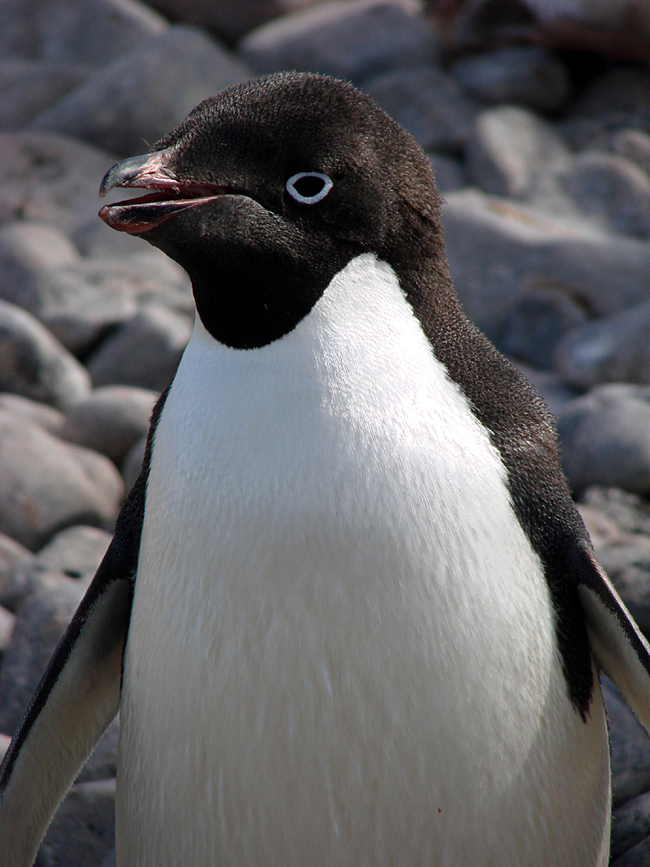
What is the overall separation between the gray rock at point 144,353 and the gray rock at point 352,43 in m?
3.44

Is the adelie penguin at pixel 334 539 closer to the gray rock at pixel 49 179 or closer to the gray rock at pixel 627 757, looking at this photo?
the gray rock at pixel 627 757

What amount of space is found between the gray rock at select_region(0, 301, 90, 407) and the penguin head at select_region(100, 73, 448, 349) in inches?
92.6

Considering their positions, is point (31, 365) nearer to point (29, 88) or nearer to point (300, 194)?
point (300, 194)

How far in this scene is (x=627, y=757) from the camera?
1458mm

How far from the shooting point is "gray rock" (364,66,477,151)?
18.5 ft

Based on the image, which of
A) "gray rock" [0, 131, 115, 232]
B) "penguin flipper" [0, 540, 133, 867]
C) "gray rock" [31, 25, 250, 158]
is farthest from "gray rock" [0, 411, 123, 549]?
"gray rock" [31, 25, 250, 158]

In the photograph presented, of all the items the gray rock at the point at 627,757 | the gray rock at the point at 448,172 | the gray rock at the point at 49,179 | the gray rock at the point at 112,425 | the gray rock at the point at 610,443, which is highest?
the gray rock at the point at 627,757

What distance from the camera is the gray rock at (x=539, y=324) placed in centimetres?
391

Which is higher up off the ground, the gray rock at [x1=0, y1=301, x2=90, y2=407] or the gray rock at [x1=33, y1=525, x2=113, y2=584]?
the gray rock at [x1=33, y1=525, x2=113, y2=584]

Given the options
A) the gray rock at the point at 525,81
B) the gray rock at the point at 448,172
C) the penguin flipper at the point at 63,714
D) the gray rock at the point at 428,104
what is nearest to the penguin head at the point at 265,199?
the penguin flipper at the point at 63,714

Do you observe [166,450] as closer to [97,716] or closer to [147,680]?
[147,680]

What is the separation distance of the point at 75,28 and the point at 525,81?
3443mm

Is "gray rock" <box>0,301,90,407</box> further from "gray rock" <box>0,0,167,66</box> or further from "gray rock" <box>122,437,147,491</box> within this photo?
"gray rock" <box>0,0,167,66</box>

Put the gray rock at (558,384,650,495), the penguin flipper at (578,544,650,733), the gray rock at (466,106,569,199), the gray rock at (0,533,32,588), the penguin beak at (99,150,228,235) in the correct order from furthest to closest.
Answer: the gray rock at (466,106,569,199), the gray rock at (558,384,650,495), the gray rock at (0,533,32,588), the penguin flipper at (578,544,650,733), the penguin beak at (99,150,228,235)
